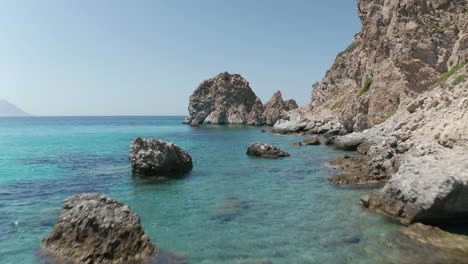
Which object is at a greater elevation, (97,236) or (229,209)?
(97,236)

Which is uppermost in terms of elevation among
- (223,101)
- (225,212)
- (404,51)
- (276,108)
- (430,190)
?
(404,51)

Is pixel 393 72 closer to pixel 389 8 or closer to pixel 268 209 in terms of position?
pixel 389 8

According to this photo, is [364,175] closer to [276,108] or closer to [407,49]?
[407,49]

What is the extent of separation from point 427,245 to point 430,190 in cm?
223

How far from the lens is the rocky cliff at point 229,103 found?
419 ft

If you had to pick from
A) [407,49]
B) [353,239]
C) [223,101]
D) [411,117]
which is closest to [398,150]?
[411,117]

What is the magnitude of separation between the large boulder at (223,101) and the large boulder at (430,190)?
116 metres

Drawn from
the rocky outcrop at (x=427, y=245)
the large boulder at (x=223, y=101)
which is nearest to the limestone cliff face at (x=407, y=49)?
the rocky outcrop at (x=427, y=245)

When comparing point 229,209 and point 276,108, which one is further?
point 276,108

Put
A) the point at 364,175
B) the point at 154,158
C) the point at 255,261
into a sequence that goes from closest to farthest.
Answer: the point at 255,261, the point at 364,175, the point at 154,158

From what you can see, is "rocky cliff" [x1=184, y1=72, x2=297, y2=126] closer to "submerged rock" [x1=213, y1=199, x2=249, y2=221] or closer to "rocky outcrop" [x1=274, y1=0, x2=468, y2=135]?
"rocky outcrop" [x1=274, y1=0, x2=468, y2=135]

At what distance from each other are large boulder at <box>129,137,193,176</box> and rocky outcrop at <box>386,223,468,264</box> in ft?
58.4

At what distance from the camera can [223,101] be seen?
140 metres

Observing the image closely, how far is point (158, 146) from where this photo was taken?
2588 centimetres
